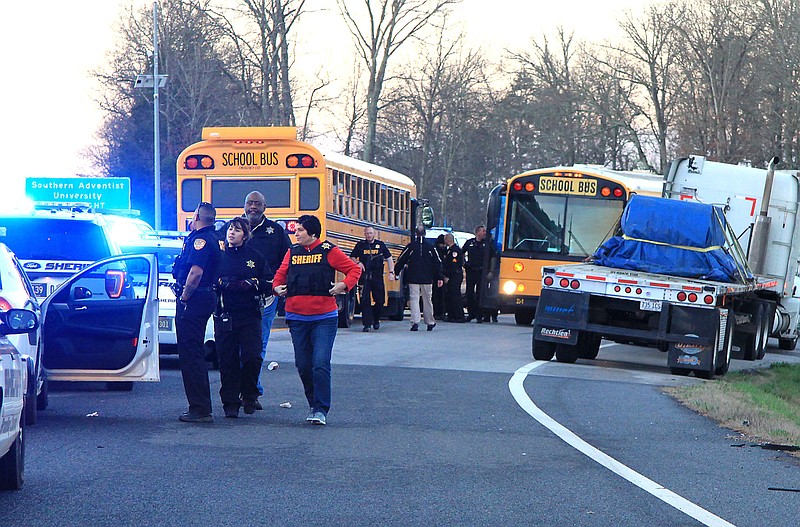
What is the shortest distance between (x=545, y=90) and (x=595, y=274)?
41065 millimetres

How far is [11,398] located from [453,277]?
68.2 ft

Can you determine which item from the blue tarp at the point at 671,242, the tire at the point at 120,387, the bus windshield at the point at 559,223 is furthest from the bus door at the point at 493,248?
the tire at the point at 120,387

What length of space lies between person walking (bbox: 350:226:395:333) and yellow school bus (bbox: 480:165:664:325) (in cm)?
303

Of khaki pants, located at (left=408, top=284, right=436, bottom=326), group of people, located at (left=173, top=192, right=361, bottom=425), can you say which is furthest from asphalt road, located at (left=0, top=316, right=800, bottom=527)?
khaki pants, located at (left=408, top=284, right=436, bottom=326)

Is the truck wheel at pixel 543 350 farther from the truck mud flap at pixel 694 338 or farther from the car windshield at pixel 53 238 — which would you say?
the car windshield at pixel 53 238

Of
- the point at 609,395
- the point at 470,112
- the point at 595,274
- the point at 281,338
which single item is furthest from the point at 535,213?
the point at 470,112

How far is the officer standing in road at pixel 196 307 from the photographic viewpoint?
10430 mm

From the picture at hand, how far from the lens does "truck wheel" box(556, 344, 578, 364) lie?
1744 centimetres

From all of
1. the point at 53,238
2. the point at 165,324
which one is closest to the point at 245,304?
the point at 53,238

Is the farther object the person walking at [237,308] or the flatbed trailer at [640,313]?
the flatbed trailer at [640,313]

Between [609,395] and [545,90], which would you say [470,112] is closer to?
[545,90]

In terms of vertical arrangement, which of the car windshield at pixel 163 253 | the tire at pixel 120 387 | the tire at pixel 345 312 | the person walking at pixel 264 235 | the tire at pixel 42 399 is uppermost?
the person walking at pixel 264 235

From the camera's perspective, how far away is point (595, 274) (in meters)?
16.9

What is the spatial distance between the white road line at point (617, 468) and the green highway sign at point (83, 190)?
1444 inches
